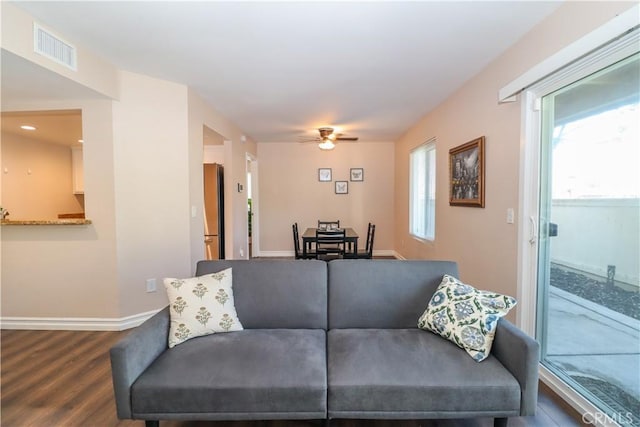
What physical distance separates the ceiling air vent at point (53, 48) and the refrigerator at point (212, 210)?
2291 mm

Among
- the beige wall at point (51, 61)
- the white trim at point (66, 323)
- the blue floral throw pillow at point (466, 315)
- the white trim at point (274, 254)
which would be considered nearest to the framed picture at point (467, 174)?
the blue floral throw pillow at point (466, 315)

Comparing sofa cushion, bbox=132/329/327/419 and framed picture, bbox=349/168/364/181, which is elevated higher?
framed picture, bbox=349/168/364/181

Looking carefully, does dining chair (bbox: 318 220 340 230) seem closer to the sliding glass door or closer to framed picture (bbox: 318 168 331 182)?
framed picture (bbox: 318 168 331 182)

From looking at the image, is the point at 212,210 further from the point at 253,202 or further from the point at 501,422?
the point at 501,422

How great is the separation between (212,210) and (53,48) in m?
2.74

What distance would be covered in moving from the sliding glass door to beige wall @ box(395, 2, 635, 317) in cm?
27

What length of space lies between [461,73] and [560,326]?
2312 millimetres

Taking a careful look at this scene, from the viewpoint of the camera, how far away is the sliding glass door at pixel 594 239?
1536 mm

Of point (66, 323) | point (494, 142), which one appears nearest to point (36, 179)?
point (66, 323)

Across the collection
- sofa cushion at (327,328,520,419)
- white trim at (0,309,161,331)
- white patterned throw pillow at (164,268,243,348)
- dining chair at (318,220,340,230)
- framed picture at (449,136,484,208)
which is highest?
framed picture at (449,136,484,208)

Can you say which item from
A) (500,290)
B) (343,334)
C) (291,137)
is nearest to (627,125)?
(500,290)

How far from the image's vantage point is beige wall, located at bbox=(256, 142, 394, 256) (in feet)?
21.5

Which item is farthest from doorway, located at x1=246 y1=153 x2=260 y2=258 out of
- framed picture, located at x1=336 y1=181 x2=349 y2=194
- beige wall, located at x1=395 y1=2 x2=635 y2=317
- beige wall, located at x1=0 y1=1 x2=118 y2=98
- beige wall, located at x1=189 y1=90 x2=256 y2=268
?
beige wall, located at x1=395 y1=2 x2=635 y2=317

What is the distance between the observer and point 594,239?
1.74 metres
